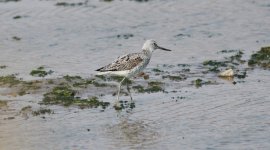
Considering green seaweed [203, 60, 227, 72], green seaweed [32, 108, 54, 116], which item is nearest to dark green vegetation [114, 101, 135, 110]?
green seaweed [32, 108, 54, 116]

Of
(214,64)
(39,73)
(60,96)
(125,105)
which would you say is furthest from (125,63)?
(214,64)

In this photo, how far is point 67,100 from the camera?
20.6 metres

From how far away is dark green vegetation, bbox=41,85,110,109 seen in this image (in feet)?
66.5

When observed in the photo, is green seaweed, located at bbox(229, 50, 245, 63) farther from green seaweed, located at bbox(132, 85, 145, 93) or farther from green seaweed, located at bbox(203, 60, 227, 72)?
green seaweed, located at bbox(132, 85, 145, 93)

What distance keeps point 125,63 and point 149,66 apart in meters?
4.32

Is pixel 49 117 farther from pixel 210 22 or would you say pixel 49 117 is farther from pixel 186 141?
pixel 210 22

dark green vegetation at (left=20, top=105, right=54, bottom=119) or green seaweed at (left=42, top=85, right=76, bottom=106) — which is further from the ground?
green seaweed at (left=42, top=85, right=76, bottom=106)

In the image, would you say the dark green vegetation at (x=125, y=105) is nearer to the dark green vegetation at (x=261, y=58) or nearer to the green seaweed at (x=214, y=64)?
the green seaweed at (x=214, y=64)

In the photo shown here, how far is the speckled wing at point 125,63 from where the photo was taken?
20.8 meters

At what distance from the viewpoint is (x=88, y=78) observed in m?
23.3

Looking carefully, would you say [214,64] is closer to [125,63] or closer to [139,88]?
[139,88]

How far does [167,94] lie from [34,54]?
8.05 metres

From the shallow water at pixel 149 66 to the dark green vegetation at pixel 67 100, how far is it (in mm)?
351

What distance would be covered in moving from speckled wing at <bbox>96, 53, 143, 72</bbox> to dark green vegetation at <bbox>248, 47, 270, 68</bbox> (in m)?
5.18
